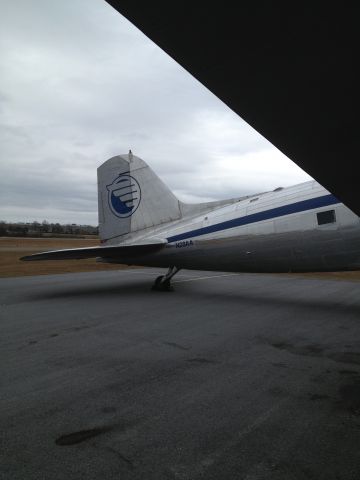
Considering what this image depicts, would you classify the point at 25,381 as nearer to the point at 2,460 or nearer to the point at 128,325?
the point at 2,460

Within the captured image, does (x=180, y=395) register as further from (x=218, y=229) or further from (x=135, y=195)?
(x=135, y=195)

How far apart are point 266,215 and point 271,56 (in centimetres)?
837

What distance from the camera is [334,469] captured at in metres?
2.60

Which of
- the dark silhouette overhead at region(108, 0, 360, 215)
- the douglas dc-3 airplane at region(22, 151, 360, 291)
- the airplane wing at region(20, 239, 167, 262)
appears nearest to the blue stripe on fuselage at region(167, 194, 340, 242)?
Result: the douglas dc-3 airplane at region(22, 151, 360, 291)

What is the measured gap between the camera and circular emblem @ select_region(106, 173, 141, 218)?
44.2 feet

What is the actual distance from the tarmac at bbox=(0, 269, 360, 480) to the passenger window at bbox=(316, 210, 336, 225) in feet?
7.53

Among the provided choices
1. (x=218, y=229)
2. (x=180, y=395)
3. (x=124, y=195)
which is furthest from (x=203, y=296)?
(x=180, y=395)

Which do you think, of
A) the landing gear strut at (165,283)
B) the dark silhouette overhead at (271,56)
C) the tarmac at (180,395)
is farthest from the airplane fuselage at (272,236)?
the dark silhouette overhead at (271,56)

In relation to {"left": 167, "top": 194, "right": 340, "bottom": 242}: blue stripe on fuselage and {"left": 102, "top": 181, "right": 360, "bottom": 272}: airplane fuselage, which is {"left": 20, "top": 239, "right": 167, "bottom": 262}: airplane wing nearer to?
{"left": 102, "top": 181, "right": 360, "bottom": 272}: airplane fuselage

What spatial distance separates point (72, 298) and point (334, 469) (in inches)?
376

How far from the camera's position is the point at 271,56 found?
1646mm

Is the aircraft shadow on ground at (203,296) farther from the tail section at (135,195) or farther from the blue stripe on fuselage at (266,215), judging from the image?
the tail section at (135,195)

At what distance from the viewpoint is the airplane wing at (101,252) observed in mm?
11078

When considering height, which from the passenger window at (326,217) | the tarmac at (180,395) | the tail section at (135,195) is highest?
the tail section at (135,195)
